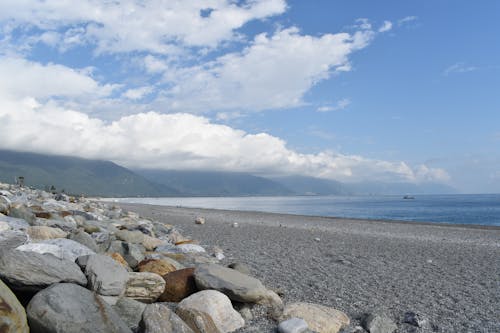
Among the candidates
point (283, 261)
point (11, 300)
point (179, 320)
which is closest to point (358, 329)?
point (179, 320)

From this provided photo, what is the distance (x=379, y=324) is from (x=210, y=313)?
2.71 m

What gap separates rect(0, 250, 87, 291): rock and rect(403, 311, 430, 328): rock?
17.5 feet

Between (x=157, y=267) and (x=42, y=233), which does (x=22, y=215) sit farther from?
(x=157, y=267)

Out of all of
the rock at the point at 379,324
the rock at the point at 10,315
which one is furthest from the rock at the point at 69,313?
the rock at the point at 379,324

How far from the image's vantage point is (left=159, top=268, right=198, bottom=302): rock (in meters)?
6.94

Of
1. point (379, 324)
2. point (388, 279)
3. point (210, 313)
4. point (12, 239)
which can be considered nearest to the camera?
point (210, 313)

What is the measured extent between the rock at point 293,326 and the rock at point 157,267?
9.57 feet

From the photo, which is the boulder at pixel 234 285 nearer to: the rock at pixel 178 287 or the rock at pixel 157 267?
the rock at pixel 178 287

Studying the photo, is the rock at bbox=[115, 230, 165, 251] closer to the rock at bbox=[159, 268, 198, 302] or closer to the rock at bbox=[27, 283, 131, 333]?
the rock at bbox=[159, 268, 198, 302]

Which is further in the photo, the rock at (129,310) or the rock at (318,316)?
the rock at (318,316)

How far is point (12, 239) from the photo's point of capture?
283 inches

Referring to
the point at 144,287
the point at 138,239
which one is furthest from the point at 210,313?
the point at 138,239

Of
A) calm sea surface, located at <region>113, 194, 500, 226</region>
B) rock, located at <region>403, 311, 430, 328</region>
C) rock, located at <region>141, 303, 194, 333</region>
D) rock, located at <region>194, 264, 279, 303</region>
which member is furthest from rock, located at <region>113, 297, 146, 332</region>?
calm sea surface, located at <region>113, 194, 500, 226</region>

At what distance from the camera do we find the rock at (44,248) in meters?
6.90
